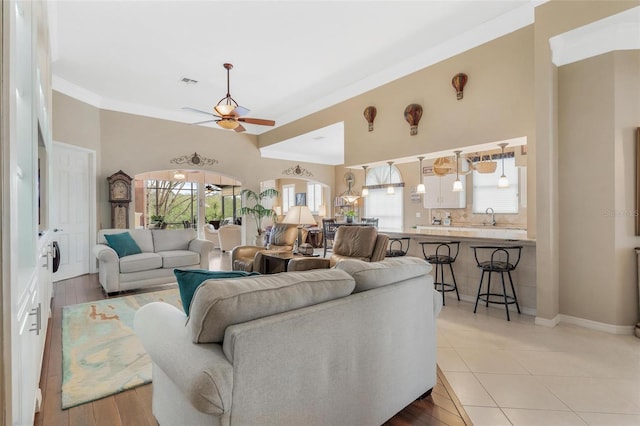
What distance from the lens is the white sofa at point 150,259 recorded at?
4.47 metres

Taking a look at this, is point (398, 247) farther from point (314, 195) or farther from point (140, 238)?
point (314, 195)

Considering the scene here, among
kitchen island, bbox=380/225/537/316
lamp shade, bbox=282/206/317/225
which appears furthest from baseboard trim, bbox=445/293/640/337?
lamp shade, bbox=282/206/317/225

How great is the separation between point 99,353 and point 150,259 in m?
2.20

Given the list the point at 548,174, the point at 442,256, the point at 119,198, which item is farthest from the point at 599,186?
the point at 119,198

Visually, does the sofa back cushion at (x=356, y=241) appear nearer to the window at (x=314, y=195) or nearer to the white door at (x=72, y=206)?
the white door at (x=72, y=206)

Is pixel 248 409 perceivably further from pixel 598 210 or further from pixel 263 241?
pixel 263 241

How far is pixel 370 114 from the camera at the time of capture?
211 inches

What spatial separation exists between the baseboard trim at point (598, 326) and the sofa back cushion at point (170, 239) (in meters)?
5.35

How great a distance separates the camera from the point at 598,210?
3268 millimetres

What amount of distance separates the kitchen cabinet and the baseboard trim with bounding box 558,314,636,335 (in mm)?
4553

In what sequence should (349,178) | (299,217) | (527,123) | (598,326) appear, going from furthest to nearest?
1. (349,178)
2. (299,217)
3. (527,123)
4. (598,326)

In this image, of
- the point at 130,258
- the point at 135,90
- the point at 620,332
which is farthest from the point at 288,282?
the point at 135,90

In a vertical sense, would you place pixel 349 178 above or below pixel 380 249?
above

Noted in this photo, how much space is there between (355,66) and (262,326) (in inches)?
183
